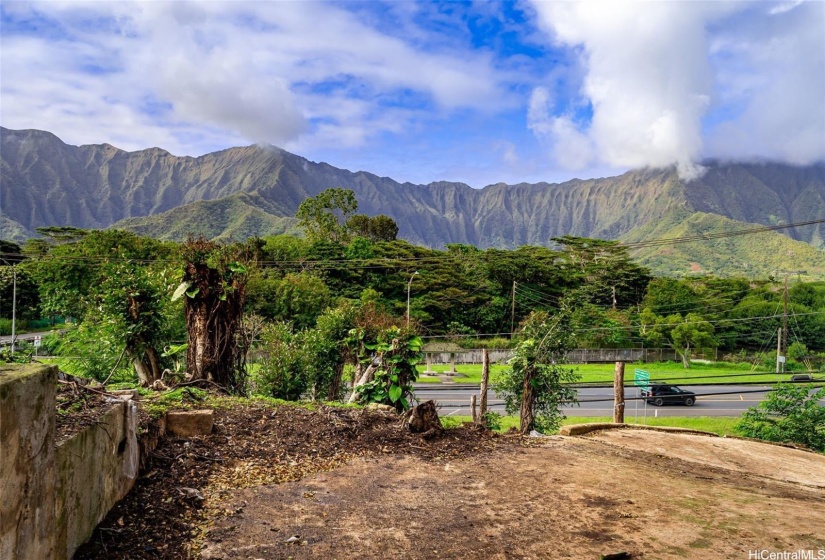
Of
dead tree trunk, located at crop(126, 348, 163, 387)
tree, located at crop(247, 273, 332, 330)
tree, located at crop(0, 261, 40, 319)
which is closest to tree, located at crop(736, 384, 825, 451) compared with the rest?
dead tree trunk, located at crop(126, 348, 163, 387)

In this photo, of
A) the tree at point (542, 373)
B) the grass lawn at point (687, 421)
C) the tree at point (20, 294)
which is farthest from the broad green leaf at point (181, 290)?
the tree at point (20, 294)

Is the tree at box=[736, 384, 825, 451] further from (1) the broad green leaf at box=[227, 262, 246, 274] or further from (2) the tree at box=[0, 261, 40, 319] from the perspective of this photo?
(2) the tree at box=[0, 261, 40, 319]

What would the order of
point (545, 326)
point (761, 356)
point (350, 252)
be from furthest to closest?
point (350, 252) → point (761, 356) → point (545, 326)

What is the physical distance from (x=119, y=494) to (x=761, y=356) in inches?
1885

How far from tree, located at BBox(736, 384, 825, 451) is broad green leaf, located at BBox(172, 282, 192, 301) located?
1157 centimetres

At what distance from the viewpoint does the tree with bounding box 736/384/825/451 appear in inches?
417

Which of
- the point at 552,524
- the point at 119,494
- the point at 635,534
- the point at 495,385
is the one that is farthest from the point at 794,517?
the point at 495,385

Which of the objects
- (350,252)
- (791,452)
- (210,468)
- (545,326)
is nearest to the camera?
(210,468)

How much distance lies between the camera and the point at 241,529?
352 centimetres

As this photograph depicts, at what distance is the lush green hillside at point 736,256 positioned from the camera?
375 ft

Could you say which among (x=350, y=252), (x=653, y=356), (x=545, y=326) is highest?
(x=350, y=252)

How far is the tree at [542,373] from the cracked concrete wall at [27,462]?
8.59m

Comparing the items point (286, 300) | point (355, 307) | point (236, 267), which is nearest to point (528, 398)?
point (355, 307)

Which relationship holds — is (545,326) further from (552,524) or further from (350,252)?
(350,252)
